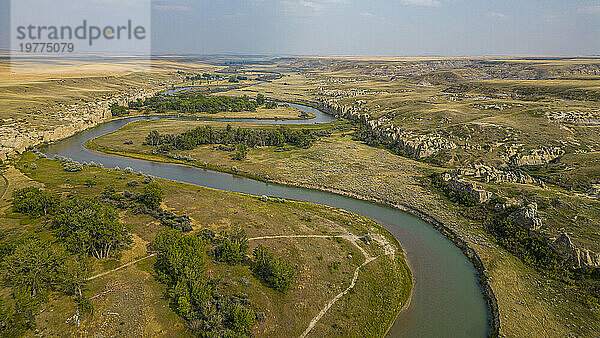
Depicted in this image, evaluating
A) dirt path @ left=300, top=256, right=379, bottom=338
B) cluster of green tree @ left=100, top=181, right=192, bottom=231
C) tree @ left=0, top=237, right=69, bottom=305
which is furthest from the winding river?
tree @ left=0, top=237, right=69, bottom=305

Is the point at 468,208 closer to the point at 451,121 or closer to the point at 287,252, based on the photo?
the point at 287,252

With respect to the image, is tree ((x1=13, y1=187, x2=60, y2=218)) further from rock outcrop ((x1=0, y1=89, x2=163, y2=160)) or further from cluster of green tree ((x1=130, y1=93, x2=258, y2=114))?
cluster of green tree ((x1=130, y1=93, x2=258, y2=114))

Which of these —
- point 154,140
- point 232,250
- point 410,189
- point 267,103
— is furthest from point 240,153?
point 267,103

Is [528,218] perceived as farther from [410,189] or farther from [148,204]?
[148,204]

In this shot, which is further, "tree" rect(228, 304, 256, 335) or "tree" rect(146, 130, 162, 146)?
"tree" rect(146, 130, 162, 146)

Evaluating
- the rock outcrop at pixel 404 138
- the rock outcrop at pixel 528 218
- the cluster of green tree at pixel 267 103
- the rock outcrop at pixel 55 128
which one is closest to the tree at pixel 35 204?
the rock outcrop at pixel 55 128

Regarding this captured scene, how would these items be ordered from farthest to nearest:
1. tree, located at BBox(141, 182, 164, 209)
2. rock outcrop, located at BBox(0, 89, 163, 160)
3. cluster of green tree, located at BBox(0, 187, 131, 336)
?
rock outcrop, located at BBox(0, 89, 163, 160) → tree, located at BBox(141, 182, 164, 209) → cluster of green tree, located at BBox(0, 187, 131, 336)

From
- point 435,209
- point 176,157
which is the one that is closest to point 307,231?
point 435,209
